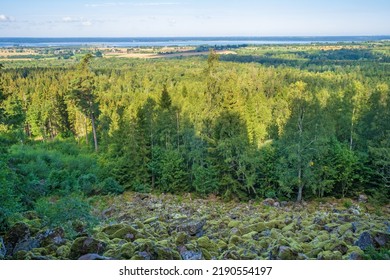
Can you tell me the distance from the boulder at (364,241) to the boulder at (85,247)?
4179 mm

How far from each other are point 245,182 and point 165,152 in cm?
436

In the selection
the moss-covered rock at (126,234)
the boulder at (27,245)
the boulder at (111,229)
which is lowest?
the boulder at (111,229)

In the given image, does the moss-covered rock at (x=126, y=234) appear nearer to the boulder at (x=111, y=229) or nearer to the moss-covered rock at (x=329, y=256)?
the boulder at (x=111, y=229)

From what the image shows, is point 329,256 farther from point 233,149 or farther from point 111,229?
point 233,149

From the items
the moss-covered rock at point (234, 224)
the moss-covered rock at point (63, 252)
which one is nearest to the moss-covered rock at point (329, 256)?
the moss-covered rock at point (63, 252)

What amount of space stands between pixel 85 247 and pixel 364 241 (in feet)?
14.9

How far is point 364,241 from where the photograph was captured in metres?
6.23

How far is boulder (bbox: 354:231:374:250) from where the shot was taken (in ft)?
20.0

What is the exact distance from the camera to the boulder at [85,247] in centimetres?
543

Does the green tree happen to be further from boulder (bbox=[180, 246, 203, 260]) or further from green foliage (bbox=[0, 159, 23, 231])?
boulder (bbox=[180, 246, 203, 260])

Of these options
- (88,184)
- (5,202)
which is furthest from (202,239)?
(88,184)
